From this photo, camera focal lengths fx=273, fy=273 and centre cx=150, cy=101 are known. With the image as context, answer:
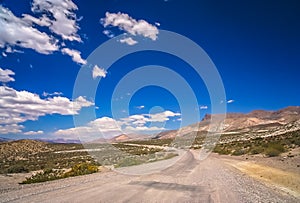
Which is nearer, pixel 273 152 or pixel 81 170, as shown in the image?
pixel 81 170

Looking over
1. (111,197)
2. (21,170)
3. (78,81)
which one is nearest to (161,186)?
(111,197)

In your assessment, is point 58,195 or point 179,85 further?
point 179,85

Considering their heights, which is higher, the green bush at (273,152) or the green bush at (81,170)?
the green bush at (273,152)

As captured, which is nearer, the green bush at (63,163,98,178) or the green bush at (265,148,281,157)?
the green bush at (63,163,98,178)

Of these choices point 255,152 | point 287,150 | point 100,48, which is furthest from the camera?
point 255,152

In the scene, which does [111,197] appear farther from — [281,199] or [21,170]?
[21,170]

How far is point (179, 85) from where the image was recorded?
1385 inches

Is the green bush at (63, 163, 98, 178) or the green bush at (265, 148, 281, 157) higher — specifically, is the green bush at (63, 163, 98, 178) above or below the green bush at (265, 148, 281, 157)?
below

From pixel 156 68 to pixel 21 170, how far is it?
1922 cm

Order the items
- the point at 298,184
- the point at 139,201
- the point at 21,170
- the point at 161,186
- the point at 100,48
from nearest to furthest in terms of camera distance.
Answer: the point at 139,201
the point at 161,186
the point at 298,184
the point at 100,48
the point at 21,170

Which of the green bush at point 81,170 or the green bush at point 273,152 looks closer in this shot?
the green bush at point 81,170

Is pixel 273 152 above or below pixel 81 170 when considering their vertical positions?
above

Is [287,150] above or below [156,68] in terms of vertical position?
below

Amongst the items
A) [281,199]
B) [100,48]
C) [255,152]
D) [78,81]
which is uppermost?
[100,48]
